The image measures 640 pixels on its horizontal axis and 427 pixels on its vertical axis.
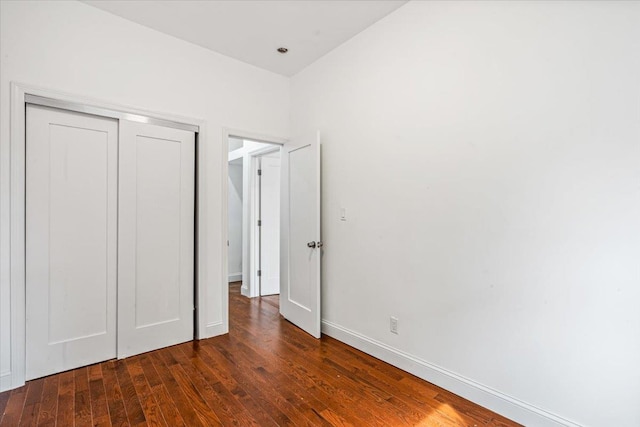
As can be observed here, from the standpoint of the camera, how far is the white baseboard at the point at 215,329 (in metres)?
3.16

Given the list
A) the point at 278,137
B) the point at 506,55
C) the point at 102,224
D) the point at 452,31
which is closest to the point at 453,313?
the point at 506,55

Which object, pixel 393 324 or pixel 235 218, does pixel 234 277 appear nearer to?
pixel 235 218

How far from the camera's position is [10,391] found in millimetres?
2170

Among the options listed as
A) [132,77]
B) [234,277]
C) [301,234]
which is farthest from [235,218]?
[132,77]

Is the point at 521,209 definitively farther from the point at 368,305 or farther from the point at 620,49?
the point at 368,305

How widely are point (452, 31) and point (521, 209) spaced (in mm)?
1350

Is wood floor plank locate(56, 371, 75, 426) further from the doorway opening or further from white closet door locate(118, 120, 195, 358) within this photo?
the doorway opening

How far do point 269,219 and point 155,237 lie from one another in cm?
192

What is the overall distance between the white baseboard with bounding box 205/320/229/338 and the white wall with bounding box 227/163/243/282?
8.40 feet

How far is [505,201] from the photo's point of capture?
1.96 m

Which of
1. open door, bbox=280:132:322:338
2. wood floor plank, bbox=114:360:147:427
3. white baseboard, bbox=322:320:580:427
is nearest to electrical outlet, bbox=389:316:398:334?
white baseboard, bbox=322:320:580:427

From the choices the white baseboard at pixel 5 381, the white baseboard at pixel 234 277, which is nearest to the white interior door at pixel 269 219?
the white baseboard at pixel 234 277

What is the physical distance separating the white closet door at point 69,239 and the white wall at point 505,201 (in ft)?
7.14

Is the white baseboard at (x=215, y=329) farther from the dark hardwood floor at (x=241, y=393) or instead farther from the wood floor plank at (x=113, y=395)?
the wood floor plank at (x=113, y=395)
